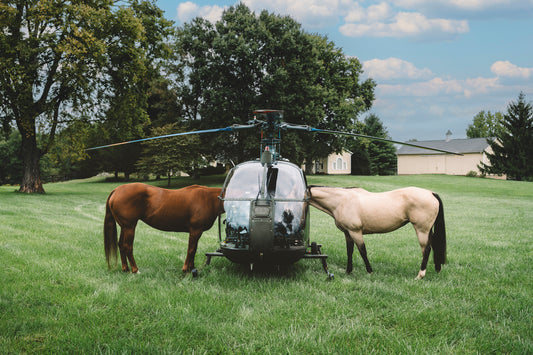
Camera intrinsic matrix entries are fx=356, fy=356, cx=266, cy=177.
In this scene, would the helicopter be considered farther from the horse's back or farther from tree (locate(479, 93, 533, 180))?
tree (locate(479, 93, 533, 180))

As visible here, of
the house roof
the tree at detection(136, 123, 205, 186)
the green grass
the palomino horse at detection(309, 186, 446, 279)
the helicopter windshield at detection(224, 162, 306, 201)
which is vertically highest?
the house roof

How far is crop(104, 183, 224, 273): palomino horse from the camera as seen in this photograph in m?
5.45

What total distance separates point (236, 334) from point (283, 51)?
99.6 ft

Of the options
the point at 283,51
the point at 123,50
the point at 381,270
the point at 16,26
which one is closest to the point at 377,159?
the point at 283,51

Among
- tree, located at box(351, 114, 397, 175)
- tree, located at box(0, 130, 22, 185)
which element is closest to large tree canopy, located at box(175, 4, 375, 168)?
tree, located at box(351, 114, 397, 175)

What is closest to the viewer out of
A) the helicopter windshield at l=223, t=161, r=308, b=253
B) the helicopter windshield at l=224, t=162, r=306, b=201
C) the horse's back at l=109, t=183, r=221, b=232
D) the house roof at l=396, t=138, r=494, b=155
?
the helicopter windshield at l=223, t=161, r=308, b=253

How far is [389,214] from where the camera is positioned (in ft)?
18.7

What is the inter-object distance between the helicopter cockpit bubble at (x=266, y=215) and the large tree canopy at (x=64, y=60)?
1950cm

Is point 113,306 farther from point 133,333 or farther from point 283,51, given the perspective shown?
point 283,51

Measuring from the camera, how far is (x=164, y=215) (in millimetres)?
5539

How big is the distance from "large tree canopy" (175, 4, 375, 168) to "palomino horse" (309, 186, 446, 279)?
24.2 metres

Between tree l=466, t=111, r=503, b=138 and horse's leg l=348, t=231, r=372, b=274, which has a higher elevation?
tree l=466, t=111, r=503, b=138

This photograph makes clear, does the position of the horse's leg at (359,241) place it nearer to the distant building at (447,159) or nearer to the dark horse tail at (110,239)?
the dark horse tail at (110,239)

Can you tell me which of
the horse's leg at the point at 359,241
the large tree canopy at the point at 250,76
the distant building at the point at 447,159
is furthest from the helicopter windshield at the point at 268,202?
the distant building at the point at 447,159
